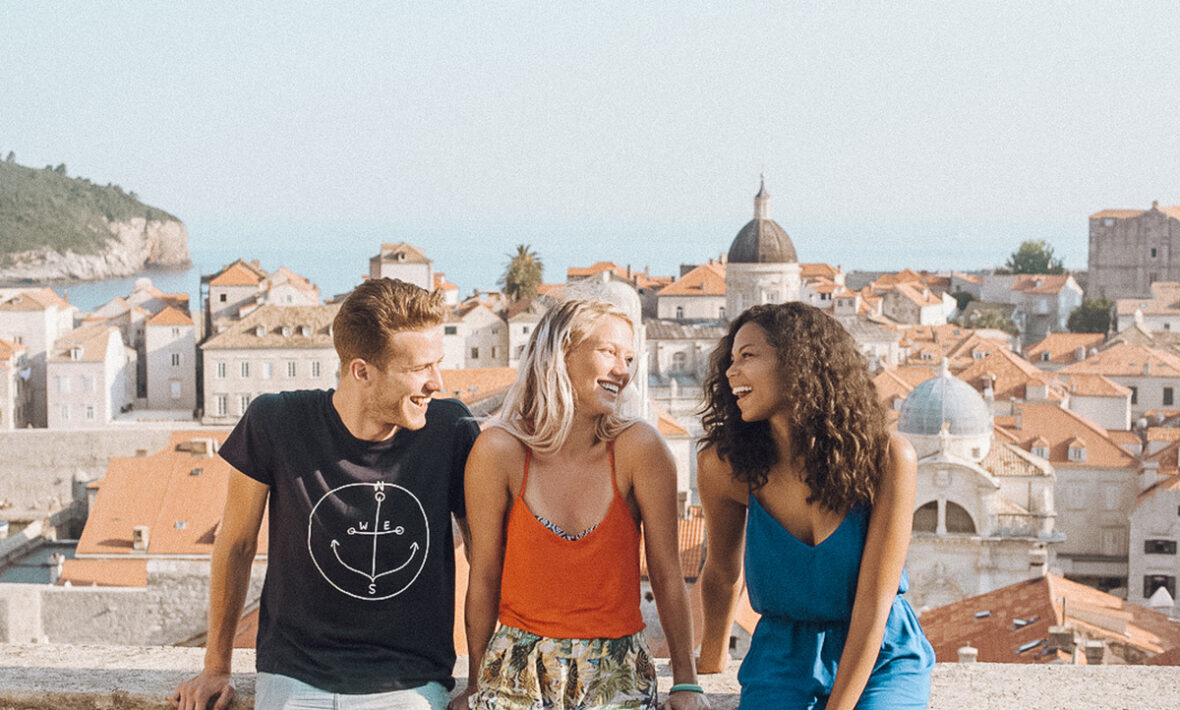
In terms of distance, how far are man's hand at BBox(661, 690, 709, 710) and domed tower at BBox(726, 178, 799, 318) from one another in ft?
177

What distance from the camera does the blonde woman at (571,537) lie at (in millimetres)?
3453

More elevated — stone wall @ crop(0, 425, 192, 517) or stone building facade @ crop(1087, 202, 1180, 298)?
stone building facade @ crop(1087, 202, 1180, 298)

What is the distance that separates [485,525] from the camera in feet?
11.6

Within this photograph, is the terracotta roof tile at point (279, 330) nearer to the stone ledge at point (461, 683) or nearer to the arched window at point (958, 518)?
the arched window at point (958, 518)

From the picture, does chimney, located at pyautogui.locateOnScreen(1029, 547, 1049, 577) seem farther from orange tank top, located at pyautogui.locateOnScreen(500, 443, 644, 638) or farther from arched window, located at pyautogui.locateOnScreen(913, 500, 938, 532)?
orange tank top, located at pyautogui.locateOnScreen(500, 443, 644, 638)

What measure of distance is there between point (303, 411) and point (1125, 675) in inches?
95.4

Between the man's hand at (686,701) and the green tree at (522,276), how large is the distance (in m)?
59.6

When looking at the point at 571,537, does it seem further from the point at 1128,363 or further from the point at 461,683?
the point at 1128,363

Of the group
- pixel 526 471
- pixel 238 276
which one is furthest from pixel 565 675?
pixel 238 276

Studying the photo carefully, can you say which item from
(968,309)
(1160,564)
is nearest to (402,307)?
(1160,564)

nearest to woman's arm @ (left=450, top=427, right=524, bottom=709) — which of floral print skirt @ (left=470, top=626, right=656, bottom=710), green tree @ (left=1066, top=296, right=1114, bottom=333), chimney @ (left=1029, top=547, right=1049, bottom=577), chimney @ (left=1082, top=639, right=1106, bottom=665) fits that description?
floral print skirt @ (left=470, top=626, right=656, bottom=710)

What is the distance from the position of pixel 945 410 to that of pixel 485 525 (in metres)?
26.5

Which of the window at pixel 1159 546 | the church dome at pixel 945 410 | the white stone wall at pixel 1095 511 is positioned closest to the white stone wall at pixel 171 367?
the church dome at pixel 945 410

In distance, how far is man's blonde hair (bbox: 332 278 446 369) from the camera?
3.54 m
